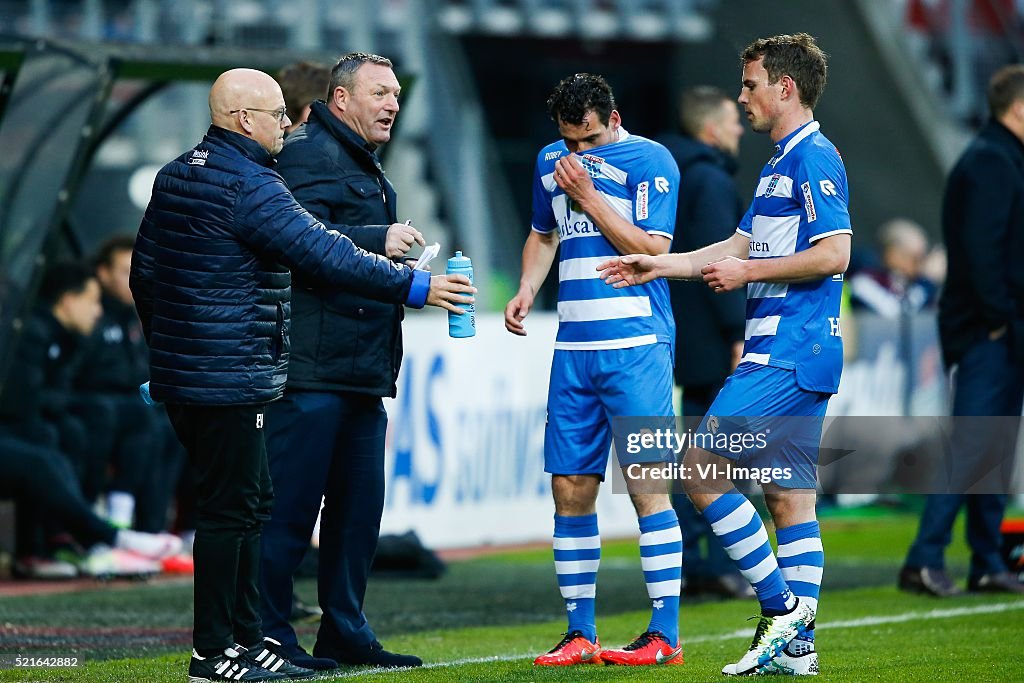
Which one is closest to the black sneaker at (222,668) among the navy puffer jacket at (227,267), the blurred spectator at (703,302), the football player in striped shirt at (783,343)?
the navy puffer jacket at (227,267)

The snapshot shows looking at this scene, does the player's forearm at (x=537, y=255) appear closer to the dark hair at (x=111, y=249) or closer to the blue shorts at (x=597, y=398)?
the blue shorts at (x=597, y=398)

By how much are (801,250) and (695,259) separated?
423mm

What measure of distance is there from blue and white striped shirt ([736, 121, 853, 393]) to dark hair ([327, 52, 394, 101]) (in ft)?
5.24

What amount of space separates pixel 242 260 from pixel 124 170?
8.48 m

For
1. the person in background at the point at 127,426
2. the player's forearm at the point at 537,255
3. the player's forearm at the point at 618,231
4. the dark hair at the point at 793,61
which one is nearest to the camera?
the dark hair at the point at 793,61

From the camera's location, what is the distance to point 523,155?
23.5m

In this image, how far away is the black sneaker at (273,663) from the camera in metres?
6.00

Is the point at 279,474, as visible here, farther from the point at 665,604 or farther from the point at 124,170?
the point at 124,170

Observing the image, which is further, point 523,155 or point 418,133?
point 523,155

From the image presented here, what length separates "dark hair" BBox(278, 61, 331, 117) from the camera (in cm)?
809

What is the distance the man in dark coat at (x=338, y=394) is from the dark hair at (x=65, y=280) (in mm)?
4815

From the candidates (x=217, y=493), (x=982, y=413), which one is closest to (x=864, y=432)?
(x=982, y=413)

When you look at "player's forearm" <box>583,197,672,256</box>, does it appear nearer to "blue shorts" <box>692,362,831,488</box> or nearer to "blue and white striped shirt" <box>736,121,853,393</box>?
"blue and white striped shirt" <box>736,121,853,393</box>

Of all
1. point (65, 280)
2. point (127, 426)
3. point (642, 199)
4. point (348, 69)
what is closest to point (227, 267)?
point (348, 69)
